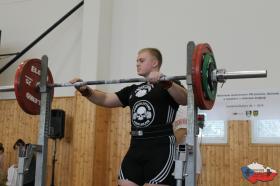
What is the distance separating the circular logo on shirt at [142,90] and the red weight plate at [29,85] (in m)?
0.69

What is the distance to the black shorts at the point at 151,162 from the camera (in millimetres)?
2346

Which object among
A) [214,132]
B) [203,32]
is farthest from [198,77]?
[203,32]

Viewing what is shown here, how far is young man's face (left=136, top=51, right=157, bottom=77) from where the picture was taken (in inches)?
102

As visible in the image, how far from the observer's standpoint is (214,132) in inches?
221

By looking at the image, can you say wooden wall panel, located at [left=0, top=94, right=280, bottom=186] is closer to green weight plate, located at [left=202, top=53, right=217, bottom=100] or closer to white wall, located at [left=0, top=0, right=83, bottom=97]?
white wall, located at [left=0, top=0, right=83, bottom=97]

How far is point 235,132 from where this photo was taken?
5.49 m

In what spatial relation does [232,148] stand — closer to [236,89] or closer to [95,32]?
[236,89]

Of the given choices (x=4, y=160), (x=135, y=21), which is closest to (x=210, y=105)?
(x=135, y=21)

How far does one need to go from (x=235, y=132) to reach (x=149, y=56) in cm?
322

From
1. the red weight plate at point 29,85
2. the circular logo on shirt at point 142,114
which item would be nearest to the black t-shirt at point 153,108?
the circular logo on shirt at point 142,114

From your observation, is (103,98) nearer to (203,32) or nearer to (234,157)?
(234,157)

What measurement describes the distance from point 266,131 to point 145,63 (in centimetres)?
322

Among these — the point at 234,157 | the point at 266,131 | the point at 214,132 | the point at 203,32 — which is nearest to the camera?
the point at 266,131

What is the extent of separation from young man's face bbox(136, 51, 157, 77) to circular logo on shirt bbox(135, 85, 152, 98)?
0.08 metres
